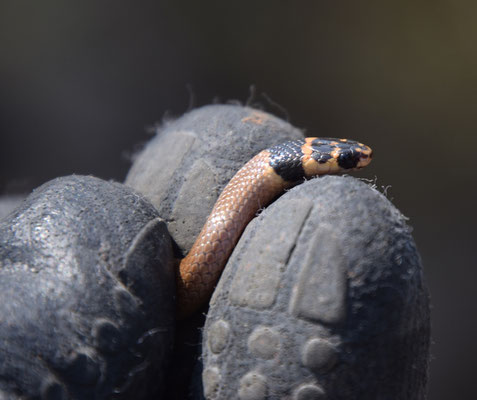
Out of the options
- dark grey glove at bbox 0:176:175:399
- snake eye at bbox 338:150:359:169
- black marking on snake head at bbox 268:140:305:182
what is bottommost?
dark grey glove at bbox 0:176:175:399

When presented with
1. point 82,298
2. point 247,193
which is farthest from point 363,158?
point 82,298

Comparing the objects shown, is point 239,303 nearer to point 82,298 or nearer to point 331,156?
point 82,298

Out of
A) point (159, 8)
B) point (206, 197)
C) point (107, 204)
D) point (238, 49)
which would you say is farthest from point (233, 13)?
point (107, 204)

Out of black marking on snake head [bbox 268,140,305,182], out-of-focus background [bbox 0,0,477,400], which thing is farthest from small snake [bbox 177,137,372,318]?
out-of-focus background [bbox 0,0,477,400]

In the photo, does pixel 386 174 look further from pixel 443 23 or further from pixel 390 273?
pixel 390 273

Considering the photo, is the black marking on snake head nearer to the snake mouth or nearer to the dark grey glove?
the snake mouth

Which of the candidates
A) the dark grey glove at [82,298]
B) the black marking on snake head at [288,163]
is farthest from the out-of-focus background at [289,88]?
the dark grey glove at [82,298]

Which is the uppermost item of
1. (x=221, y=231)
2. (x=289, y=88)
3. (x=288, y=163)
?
(x=289, y=88)
